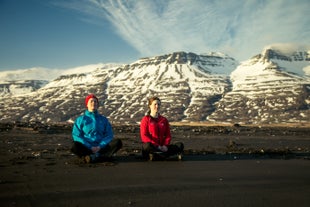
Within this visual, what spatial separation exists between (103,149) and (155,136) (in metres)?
1.84

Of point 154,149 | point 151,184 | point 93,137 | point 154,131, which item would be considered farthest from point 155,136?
point 151,184

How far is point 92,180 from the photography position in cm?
671

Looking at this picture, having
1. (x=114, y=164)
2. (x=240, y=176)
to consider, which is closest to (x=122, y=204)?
(x=240, y=176)

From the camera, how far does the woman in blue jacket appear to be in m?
9.54

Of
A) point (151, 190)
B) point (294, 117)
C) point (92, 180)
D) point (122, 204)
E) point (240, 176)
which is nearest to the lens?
point (122, 204)

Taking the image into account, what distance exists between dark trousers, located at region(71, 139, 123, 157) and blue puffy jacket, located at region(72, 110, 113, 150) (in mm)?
125

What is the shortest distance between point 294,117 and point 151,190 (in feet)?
581

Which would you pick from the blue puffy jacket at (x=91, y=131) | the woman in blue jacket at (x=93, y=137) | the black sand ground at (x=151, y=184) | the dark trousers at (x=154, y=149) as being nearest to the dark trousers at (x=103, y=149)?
the woman in blue jacket at (x=93, y=137)

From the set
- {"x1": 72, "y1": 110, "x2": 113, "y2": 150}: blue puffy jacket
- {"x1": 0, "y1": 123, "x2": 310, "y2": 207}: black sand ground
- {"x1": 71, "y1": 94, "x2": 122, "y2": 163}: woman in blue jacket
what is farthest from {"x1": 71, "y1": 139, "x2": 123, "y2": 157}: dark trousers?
{"x1": 0, "y1": 123, "x2": 310, "y2": 207}: black sand ground

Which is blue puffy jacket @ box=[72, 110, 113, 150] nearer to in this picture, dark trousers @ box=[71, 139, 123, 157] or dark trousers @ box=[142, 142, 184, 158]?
dark trousers @ box=[71, 139, 123, 157]

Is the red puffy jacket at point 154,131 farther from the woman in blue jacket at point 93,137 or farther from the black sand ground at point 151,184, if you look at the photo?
the black sand ground at point 151,184

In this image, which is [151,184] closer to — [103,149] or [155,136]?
[103,149]

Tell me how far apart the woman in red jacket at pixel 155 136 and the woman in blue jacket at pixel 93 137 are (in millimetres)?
1003

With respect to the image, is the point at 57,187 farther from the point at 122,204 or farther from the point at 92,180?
the point at 122,204
